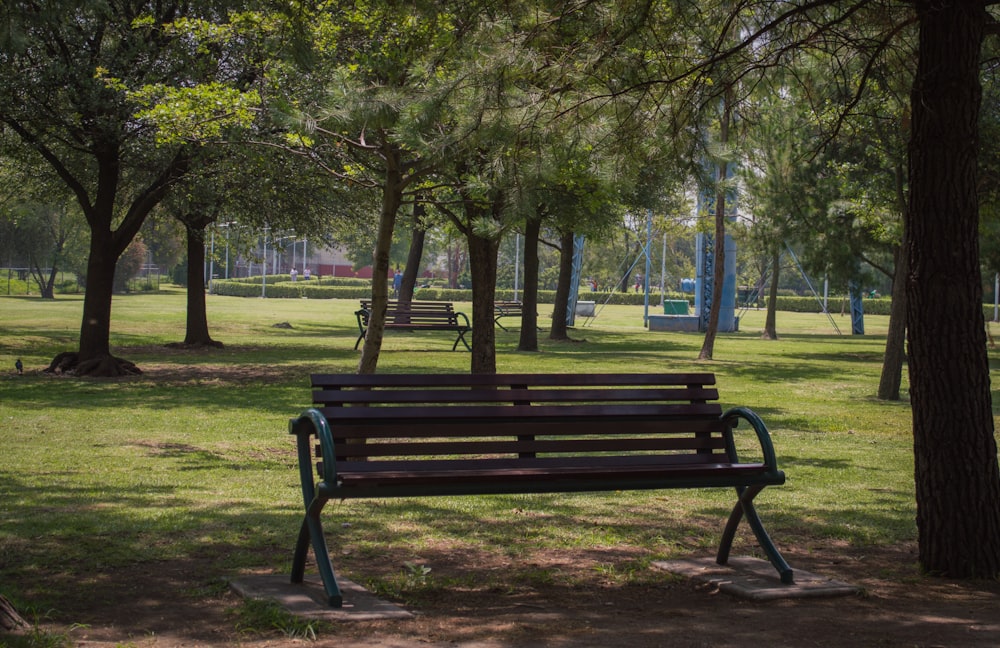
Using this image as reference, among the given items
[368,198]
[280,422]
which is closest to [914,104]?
[280,422]

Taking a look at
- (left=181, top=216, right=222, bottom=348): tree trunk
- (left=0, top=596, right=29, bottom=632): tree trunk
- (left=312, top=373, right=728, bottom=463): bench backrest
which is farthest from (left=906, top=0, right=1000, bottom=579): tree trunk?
(left=181, top=216, right=222, bottom=348): tree trunk

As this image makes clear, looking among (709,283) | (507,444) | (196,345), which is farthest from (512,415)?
(709,283)

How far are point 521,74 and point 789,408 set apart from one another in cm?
851

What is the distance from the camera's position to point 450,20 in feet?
24.9

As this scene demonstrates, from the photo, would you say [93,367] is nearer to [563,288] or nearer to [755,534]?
[755,534]

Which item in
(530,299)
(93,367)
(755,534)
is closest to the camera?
(755,534)

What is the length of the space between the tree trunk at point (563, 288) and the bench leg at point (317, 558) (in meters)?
23.4

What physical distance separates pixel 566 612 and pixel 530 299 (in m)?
21.2

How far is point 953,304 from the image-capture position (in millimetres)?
5270

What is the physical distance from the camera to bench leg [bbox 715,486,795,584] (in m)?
5.11

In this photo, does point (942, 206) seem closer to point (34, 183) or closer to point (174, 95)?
point (174, 95)

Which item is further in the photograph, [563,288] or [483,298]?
[563,288]

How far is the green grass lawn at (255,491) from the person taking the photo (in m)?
5.65

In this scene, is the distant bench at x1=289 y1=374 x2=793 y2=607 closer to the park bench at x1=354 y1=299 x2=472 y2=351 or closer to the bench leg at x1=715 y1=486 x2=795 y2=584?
the bench leg at x1=715 y1=486 x2=795 y2=584
